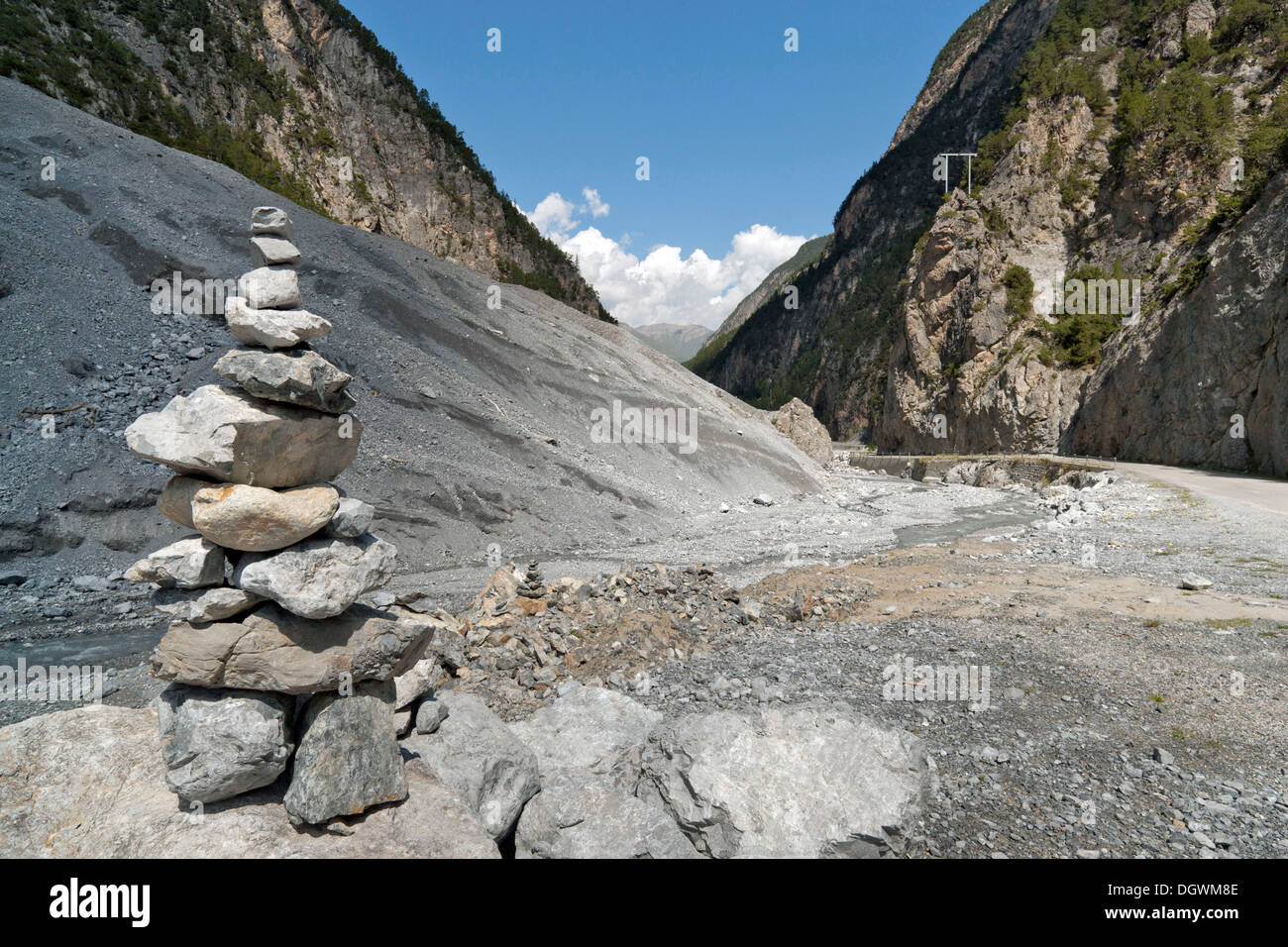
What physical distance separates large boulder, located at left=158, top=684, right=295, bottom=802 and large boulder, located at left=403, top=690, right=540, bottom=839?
3.66ft

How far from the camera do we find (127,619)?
9.41 meters

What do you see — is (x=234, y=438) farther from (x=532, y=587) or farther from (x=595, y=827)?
(x=532, y=587)

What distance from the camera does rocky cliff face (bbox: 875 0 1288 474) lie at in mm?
24984

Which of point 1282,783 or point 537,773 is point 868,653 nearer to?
point 1282,783

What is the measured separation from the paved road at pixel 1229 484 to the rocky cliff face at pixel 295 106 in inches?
1872

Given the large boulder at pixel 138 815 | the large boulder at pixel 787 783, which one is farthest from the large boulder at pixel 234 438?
the large boulder at pixel 787 783

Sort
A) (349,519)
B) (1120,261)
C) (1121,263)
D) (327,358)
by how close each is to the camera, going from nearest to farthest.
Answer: (349,519), (327,358), (1121,263), (1120,261)

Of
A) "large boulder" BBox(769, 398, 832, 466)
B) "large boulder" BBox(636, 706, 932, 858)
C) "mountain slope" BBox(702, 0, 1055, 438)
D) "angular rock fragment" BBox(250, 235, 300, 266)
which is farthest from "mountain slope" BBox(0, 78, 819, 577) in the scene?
"mountain slope" BBox(702, 0, 1055, 438)

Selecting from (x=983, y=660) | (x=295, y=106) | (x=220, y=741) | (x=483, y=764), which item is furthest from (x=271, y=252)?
(x=295, y=106)

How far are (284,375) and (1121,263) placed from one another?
57.1 meters

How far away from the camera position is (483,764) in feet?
15.0
